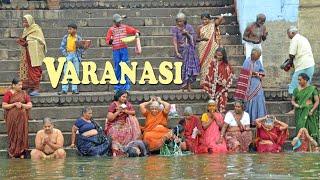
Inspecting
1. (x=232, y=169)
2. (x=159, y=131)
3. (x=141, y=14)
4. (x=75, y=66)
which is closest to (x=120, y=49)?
(x=75, y=66)

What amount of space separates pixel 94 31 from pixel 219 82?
3583 millimetres

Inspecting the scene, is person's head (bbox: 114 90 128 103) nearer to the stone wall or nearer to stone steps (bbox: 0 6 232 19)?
stone steps (bbox: 0 6 232 19)

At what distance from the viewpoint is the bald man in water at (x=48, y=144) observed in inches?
466

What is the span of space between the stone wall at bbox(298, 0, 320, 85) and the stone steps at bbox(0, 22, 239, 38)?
3.83 feet

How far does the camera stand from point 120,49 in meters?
13.8

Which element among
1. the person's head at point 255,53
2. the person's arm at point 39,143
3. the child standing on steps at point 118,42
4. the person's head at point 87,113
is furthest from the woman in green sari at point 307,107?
the person's arm at point 39,143

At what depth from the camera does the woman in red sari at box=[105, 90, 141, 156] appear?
12.3 metres

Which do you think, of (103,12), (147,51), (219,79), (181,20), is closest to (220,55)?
(219,79)

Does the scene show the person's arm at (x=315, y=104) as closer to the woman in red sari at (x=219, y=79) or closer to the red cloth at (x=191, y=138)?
the woman in red sari at (x=219, y=79)

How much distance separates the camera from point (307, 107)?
41.9 feet

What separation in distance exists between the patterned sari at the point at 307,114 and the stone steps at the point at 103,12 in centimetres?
417

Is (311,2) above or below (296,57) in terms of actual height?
above

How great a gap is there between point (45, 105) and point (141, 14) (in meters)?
3.92

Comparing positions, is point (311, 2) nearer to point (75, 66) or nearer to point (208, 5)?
point (208, 5)
